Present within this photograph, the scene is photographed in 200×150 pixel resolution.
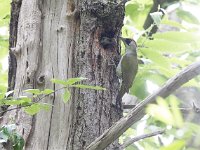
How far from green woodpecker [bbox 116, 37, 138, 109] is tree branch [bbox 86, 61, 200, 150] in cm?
66

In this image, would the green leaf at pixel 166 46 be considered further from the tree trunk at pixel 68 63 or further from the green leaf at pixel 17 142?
the green leaf at pixel 17 142

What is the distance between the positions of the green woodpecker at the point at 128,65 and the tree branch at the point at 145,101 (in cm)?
66

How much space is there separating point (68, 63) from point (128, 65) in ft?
1.65

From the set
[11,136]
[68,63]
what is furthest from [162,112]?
[68,63]

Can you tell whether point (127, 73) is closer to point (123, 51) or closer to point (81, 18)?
point (123, 51)

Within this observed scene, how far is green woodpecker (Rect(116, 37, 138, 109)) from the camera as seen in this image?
6.13 feet

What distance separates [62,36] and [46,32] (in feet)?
0.25

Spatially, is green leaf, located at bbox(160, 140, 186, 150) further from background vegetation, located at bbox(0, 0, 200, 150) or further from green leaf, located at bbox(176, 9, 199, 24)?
green leaf, located at bbox(176, 9, 199, 24)

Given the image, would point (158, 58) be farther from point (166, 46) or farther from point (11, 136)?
point (11, 136)

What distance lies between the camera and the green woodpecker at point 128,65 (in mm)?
1867

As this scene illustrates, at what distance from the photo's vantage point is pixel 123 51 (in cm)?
218

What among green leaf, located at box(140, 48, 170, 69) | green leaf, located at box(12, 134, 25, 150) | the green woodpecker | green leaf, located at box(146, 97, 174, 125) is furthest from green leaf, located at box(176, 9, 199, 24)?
green leaf, located at box(146, 97, 174, 125)

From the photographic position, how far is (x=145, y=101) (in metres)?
1.02

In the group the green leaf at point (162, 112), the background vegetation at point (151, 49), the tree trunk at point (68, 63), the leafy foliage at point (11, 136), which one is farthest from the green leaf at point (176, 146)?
the tree trunk at point (68, 63)
